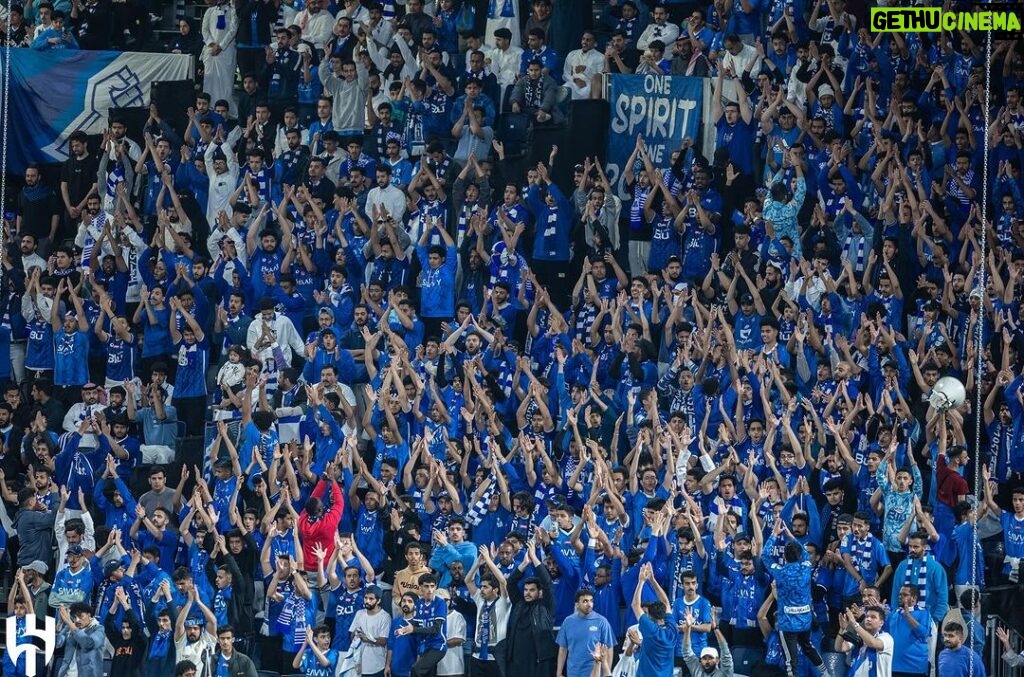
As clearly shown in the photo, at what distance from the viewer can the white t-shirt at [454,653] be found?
2036cm

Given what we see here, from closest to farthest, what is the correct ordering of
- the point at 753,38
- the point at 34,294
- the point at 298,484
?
the point at 298,484 < the point at 34,294 < the point at 753,38

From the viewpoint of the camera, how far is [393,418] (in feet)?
75.8

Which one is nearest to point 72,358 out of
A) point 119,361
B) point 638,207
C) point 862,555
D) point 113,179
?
point 119,361

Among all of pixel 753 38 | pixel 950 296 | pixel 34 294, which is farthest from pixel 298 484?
pixel 753 38

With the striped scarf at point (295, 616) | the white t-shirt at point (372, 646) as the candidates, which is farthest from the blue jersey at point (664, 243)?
the white t-shirt at point (372, 646)

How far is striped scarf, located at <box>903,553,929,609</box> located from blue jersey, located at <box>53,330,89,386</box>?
925 cm

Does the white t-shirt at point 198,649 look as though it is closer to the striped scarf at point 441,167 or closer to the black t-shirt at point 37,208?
the striped scarf at point 441,167

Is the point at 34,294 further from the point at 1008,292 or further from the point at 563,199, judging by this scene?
the point at 1008,292

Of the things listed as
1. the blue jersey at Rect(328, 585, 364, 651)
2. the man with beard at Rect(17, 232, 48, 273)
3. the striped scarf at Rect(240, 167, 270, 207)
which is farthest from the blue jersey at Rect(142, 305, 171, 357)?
the blue jersey at Rect(328, 585, 364, 651)

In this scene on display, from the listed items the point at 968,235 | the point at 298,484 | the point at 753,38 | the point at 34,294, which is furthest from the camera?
the point at 753,38

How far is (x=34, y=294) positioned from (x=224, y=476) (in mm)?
4304

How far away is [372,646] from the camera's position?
2053 centimetres
